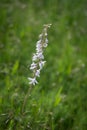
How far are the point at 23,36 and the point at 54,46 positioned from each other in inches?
22.8

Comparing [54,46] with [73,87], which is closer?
[73,87]

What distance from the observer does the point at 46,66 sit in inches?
203

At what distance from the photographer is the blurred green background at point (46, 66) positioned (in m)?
3.70

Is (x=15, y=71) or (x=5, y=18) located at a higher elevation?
(x=5, y=18)

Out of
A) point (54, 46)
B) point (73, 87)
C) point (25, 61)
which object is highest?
point (54, 46)

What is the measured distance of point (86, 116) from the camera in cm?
439

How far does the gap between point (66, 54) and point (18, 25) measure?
99 cm

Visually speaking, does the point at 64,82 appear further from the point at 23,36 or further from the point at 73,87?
the point at 23,36

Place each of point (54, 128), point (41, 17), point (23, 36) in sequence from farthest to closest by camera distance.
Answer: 1. point (41, 17)
2. point (23, 36)
3. point (54, 128)

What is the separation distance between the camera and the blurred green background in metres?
3.70

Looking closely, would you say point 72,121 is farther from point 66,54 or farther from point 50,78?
point 66,54

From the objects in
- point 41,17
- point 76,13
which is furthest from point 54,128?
point 76,13

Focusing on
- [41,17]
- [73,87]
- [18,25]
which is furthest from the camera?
[41,17]

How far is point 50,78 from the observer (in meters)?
4.90
